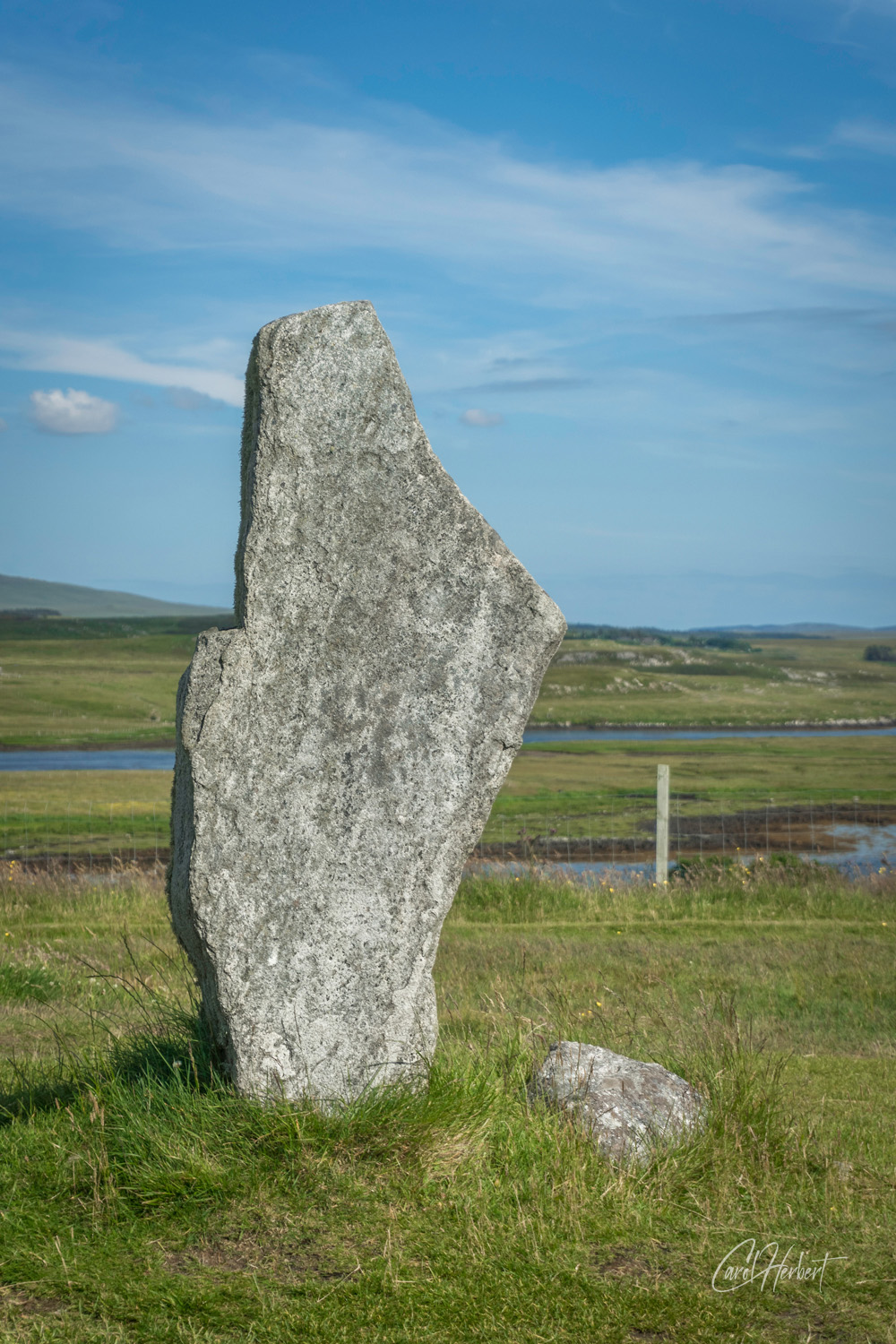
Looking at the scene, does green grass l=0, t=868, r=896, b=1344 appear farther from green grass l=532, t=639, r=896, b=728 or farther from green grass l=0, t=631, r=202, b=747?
green grass l=532, t=639, r=896, b=728

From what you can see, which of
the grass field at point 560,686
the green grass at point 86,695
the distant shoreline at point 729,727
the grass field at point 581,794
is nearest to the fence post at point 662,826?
the grass field at point 581,794

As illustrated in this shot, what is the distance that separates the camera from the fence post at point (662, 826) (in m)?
15.7

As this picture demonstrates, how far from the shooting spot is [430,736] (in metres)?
5.09

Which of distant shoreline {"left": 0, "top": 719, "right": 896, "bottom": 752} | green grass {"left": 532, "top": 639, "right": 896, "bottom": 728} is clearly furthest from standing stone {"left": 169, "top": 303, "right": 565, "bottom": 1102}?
green grass {"left": 532, "top": 639, "right": 896, "bottom": 728}

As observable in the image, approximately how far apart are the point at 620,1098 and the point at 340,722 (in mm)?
2309

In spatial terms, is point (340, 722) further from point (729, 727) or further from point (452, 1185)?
point (729, 727)

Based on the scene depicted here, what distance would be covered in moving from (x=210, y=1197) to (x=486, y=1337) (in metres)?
1.27

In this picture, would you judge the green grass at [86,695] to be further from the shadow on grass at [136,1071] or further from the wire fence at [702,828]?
the shadow on grass at [136,1071]

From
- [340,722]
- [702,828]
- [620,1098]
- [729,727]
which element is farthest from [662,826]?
[729,727]

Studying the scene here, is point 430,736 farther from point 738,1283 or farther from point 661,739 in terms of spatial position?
point 661,739

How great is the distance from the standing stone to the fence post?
10.5 metres

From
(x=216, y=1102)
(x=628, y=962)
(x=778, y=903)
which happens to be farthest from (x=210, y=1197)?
(x=778, y=903)

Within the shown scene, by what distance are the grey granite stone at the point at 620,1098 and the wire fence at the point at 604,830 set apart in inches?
560

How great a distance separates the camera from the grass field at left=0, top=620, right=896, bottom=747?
6069 cm
